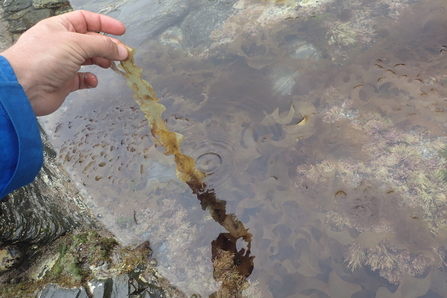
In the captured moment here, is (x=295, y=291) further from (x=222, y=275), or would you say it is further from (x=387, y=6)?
(x=387, y=6)

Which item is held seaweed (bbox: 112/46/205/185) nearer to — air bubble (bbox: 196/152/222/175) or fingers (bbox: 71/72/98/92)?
air bubble (bbox: 196/152/222/175)

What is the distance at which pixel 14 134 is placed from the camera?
139cm

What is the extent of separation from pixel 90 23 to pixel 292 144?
152 cm

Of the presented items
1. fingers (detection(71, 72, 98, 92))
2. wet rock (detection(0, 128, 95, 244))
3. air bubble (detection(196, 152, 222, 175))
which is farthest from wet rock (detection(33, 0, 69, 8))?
air bubble (detection(196, 152, 222, 175))

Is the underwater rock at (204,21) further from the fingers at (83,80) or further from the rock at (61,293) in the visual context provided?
the rock at (61,293)

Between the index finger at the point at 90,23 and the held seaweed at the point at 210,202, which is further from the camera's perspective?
the held seaweed at the point at 210,202

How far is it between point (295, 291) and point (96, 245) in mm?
1225

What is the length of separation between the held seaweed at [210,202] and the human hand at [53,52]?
23 centimetres

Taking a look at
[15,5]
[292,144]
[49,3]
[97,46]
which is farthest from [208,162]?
[15,5]

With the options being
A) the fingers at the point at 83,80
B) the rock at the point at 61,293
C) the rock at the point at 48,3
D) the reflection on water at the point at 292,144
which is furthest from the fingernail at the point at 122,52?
the rock at the point at 48,3

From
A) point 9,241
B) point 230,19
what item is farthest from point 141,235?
point 230,19

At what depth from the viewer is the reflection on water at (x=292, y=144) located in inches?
75.9

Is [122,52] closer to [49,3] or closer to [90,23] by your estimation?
[90,23]

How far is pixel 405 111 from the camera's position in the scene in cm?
241
